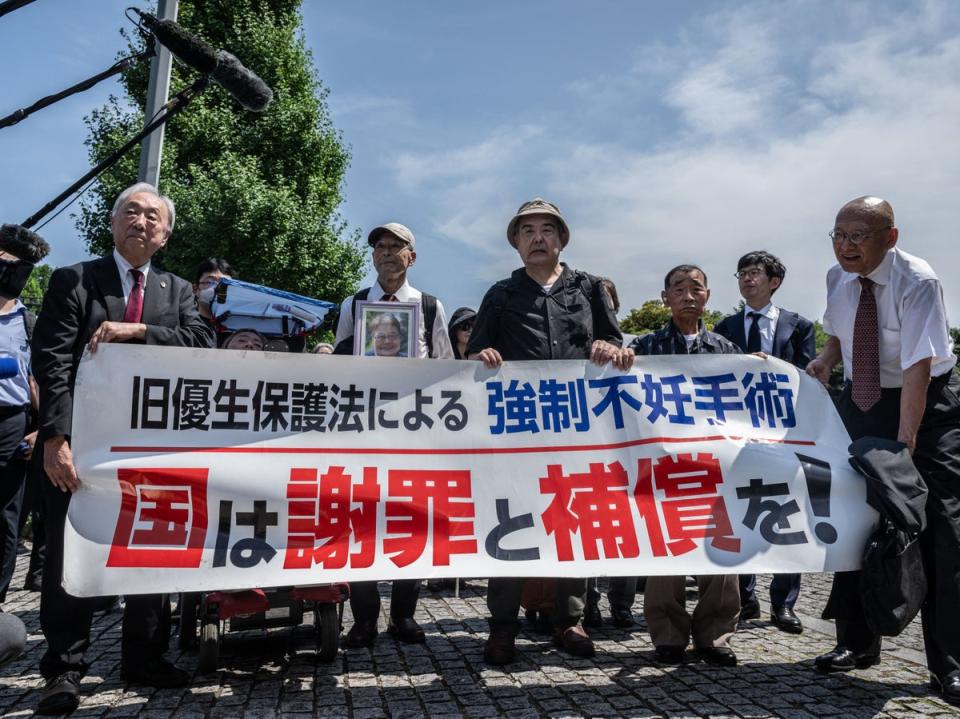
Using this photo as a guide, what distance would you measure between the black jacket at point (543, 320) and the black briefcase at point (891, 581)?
5.88 feet

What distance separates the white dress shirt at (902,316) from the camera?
3719 millimetres

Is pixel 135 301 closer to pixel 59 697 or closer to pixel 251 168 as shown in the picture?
pixel 59 697

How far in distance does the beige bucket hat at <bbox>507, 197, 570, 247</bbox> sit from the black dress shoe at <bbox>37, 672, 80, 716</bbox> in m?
3.45

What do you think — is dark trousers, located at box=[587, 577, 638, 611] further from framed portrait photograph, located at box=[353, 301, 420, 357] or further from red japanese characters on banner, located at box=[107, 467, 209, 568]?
red japanese characters on banner, located at box=[107, 467, 209, 568]

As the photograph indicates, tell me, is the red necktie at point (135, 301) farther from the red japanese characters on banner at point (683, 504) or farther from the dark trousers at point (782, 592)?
the dark trousers at point (782, 592)

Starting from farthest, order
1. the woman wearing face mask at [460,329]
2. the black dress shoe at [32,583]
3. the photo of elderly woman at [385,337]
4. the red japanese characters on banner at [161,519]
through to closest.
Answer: the woman wearing face mask at [460,329] < the black dress shoe at [32,583] < the photo of elderly woman at [385,337] < the red japanese characters on banner at [161,519]

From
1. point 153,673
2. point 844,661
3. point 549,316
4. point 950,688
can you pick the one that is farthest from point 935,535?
point 153,673

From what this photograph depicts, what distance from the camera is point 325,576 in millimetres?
3648

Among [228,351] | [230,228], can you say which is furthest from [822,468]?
[230,228]

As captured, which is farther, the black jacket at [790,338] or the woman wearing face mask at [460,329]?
the woman wearing face mask at [460,329]

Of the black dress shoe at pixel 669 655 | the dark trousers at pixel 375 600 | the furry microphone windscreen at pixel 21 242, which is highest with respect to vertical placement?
the furry microphone windscreen at pixel 21 242

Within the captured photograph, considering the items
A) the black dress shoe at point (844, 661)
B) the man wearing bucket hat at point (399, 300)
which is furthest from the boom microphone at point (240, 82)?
the black dress shoe at point (844, 661)

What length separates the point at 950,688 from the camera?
357cm

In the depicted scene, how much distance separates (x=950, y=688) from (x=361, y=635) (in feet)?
10.3
